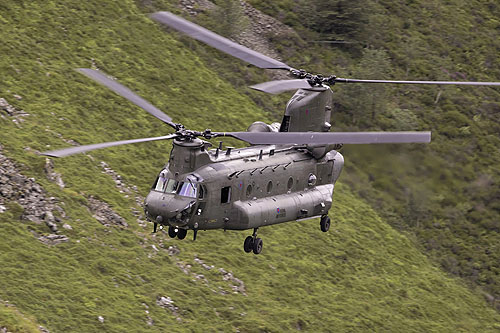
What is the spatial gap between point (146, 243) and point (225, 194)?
63.9 feet

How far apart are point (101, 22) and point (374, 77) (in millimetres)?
22215

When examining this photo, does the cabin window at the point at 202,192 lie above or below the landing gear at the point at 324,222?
above

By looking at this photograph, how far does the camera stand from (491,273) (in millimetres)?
67312

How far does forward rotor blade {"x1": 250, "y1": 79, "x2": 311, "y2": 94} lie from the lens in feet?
116

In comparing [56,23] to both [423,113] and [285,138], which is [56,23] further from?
[285,138]

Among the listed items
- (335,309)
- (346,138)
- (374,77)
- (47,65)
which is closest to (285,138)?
(346,138)

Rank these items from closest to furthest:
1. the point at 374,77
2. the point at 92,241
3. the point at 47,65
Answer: the point at 92,241 < the point at 47,65 < the point at 374,77

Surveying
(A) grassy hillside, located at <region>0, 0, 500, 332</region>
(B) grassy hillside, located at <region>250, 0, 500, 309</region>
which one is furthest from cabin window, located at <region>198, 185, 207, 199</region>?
(B) grassy hillside, located at <region>250, 0, 500, 309</region>

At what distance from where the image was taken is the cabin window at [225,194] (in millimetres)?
34625

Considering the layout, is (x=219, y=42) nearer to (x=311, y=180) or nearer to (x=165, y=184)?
(x=165, y=184)

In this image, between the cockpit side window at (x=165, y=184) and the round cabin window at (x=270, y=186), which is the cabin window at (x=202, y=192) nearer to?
the cockpit side window at (x=165, y=184)

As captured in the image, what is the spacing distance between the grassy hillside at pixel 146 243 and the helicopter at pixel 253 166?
43.1 ft

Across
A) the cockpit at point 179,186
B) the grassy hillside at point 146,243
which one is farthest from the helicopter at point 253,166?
the grassy hillside at point 146,243

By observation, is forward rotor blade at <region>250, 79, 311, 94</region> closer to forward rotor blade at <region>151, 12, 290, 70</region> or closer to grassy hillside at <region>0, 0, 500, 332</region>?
forward rotor blade at <region>151, 12, 290, 70</region>
